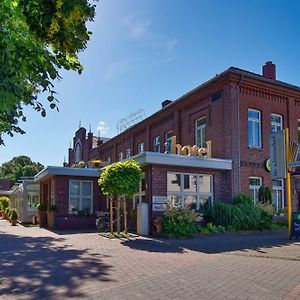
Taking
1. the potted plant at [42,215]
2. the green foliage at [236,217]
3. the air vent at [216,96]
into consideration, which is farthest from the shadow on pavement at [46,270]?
the air vent at [216,96]

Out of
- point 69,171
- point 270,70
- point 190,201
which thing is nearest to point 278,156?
point 190,201

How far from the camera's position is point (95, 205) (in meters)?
23.6

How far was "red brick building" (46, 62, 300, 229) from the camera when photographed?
56.5 ft

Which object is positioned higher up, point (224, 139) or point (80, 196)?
point (224, 139)

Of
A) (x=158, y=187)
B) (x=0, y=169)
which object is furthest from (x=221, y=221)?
(x=0, y=169)

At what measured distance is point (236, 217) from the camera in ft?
55.9

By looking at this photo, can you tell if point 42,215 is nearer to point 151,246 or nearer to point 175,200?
point 175,200

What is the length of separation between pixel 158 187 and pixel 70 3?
44.4ft

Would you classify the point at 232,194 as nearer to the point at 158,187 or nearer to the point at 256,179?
the point at 256,179

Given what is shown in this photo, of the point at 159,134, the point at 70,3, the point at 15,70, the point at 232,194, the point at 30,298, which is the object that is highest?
the point at 159,134

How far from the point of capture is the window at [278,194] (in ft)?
70.1

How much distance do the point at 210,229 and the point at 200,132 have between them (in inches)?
311

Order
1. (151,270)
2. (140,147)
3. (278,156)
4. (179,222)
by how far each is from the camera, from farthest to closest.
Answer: (140,147)
(278,156)
(179,222)
(151,270)

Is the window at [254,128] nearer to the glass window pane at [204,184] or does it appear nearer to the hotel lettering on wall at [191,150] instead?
the hotel lettering on wall at [191,150]
